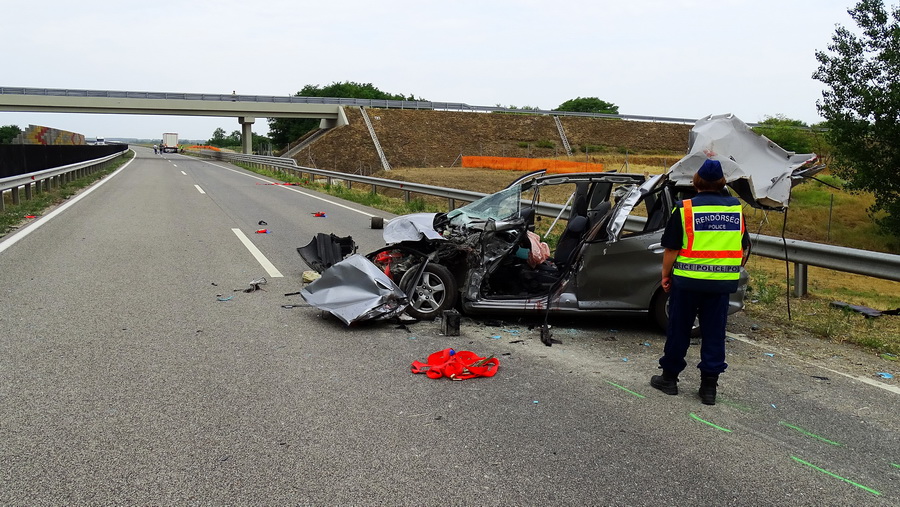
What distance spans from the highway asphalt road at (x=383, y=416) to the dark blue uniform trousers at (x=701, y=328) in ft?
0.99

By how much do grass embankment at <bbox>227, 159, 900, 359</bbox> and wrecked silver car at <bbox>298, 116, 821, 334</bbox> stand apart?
3.20 feet

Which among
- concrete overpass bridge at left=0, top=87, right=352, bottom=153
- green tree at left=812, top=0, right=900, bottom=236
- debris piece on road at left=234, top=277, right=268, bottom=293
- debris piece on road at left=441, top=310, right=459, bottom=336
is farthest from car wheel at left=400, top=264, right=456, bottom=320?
concrete overpass bridge at left=0, top=87, right=352, bottom=153

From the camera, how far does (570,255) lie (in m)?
6.62

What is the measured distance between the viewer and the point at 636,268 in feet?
20.5

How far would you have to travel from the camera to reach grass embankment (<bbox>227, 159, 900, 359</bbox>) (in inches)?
264

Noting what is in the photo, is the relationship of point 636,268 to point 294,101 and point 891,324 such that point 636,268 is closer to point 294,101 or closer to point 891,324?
point 891,324

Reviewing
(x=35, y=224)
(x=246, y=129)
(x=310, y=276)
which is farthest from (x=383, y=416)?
(x=246, y=129)

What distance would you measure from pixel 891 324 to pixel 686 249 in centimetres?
391

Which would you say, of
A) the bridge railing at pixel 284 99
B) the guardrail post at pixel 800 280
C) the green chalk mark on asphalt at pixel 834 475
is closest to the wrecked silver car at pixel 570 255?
the guardrail post at pixel 800 280

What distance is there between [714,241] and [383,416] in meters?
2.47

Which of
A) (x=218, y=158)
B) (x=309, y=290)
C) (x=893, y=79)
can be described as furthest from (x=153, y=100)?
(x=309, y=290)

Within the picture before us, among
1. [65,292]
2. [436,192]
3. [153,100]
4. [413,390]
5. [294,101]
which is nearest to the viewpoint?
[413,390]

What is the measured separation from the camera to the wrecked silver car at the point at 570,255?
20.1 ft

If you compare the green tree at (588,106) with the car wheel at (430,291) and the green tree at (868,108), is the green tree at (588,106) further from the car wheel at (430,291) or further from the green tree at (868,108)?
the car wheel at (430,291)
